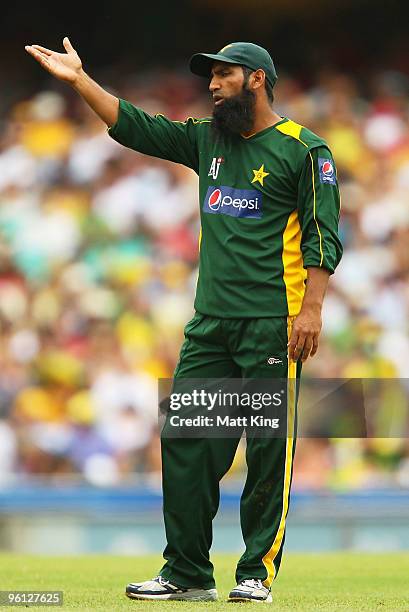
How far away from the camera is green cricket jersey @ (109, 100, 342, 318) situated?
16.7 feet

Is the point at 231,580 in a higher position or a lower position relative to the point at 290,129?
lower

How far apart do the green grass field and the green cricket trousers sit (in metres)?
0.20

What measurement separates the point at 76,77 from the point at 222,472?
1621 millimetres

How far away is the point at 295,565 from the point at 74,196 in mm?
6697

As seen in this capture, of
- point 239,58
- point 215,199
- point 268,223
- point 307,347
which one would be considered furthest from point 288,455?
point 239,58

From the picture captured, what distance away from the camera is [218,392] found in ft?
16.9

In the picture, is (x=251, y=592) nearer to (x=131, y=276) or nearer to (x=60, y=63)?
(x=60, y=63)

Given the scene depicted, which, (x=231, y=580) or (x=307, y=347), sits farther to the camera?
(x=231, y=580)

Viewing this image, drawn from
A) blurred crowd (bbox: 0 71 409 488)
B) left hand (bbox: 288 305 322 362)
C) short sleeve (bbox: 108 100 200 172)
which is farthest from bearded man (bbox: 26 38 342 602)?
blurred crowd (bbox: 0 71 409 488)

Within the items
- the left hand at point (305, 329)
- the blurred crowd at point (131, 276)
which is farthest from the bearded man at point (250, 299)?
the blurred crowd at point (131, 276)

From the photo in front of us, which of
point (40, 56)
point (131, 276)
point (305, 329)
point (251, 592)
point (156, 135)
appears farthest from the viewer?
point (131, 276)

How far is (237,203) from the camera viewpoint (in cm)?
516

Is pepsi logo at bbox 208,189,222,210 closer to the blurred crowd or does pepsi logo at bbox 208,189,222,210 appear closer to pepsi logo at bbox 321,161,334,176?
pepsi logo at bbox 321,161,334,176

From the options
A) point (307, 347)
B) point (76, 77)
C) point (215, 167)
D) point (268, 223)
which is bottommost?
point (307, 347)
